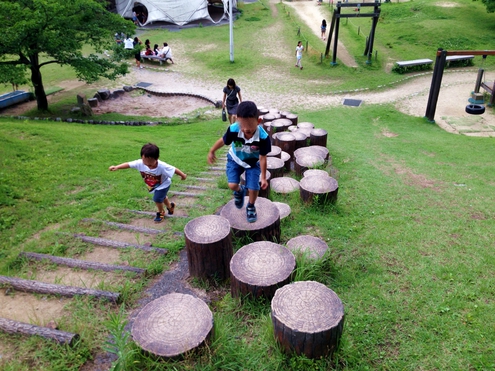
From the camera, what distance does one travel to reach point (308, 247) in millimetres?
4512

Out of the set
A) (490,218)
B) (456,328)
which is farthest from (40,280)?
(490,218)

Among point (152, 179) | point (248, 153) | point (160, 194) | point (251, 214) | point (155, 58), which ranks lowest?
point (155, 58)

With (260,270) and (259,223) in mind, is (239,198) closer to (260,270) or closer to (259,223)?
(259,223)

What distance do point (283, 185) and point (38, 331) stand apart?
4.51 m

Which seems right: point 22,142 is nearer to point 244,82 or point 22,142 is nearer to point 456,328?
point 456,328

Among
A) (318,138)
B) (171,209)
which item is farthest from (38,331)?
(318,138)

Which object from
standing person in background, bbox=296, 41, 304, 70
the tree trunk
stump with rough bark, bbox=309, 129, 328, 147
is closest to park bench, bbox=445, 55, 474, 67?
standing person in background, bbox=296, 41, 304, 70

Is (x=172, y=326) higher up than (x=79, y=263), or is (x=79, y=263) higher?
(x=172, y=326)

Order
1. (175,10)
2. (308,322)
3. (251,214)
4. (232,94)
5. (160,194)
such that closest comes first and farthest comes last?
1. (308,322)
2. (251,214)
3. (160,194)
4. (232,94)
5. (175,10)

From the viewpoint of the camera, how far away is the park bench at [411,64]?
20547 mm

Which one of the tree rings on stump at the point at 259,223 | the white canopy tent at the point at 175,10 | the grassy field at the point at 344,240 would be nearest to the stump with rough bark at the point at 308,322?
the grassy field at the point at 344,240

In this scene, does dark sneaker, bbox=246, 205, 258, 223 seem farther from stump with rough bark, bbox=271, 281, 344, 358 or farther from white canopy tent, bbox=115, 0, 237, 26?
white canopy tent, bbox=115, 0, 237, 26

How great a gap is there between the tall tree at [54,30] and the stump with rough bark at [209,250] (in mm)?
11740

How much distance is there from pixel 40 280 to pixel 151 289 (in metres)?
1.39
